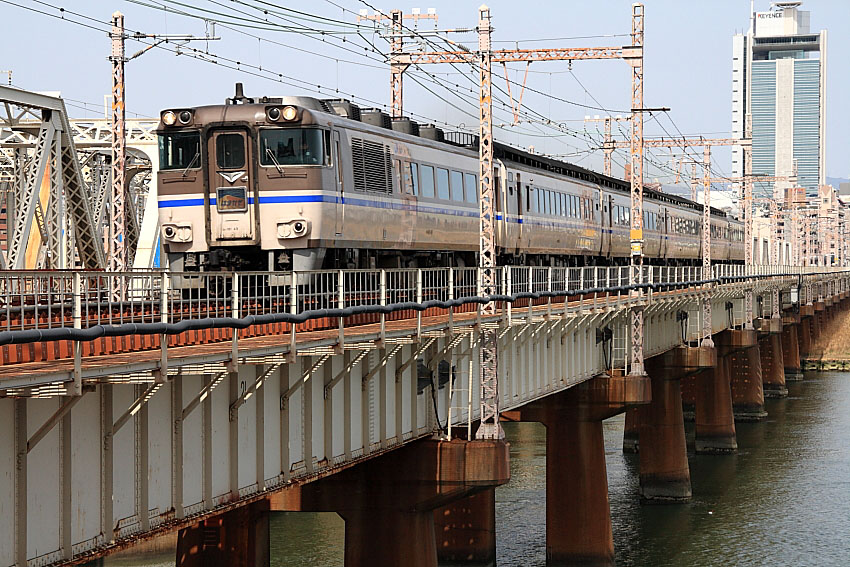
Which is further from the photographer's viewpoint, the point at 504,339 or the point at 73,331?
the point at 504,339

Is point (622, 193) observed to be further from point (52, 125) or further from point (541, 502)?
point (52, 125)

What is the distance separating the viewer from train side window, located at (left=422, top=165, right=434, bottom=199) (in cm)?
3228

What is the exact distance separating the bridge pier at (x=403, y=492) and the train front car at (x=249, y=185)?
4.28 metres

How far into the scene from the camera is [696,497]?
177 feet

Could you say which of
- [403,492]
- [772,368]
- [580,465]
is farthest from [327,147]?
[772,368]

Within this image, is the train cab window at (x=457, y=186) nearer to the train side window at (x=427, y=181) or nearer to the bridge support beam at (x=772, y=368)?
the train side window at (x=427, y=181)

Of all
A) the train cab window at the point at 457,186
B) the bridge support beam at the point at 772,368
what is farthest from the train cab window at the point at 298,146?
the bridge support beam at the point at 772,368

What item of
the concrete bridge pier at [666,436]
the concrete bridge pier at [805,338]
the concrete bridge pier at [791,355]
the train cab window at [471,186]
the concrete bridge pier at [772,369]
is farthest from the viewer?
the concrete bridge pier at [805,338]

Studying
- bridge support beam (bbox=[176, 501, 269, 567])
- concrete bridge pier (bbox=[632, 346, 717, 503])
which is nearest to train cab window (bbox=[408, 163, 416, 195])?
bridge support beam (bbox=[176, 501, 269, 567])

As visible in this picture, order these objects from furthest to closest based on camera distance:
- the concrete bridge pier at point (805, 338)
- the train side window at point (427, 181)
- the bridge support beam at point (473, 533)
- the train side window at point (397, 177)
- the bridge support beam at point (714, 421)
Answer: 1. the concrete bridge pier at point (805, 338)
2. the bridge support beam at point (714, 421)
3. the bridge support beam at point (473, 533)
4. the train side window at point (427, 181)
5. the train side window at point (397, 177)

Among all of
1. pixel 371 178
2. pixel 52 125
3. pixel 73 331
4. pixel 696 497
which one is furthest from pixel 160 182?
pixel 696 497

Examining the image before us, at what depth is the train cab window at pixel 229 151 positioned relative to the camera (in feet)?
86.5

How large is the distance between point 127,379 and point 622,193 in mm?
47239

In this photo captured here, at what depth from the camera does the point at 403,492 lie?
25047 mm
